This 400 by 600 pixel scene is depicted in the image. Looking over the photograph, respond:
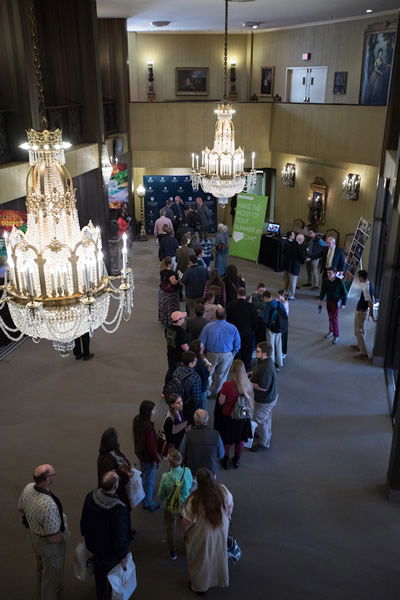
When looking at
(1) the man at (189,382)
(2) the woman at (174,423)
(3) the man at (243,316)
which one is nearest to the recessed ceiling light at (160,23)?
(3) the man at (243,316)

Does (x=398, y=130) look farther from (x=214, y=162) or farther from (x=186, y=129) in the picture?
(x=186, y=129)

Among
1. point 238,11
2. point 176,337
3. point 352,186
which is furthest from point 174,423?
point 238,11

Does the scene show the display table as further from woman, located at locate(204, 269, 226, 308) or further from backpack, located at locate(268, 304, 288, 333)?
backpack, located at locate(268, 304, 288, 333)

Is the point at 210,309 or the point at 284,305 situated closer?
the point at 210,309

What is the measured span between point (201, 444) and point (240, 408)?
97 cm

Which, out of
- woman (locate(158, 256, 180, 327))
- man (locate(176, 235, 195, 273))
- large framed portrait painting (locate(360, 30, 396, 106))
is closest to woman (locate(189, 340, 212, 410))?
woman (locate(158, 256, 180, 327))

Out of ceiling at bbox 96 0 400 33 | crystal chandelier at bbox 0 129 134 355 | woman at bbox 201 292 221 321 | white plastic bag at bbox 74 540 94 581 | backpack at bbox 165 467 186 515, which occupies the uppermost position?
ceiling at bbox 96 0 400 33

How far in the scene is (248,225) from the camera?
47.1ft

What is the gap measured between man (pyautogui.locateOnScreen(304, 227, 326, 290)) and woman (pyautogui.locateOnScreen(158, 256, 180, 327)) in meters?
4.27

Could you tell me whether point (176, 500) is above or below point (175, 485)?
below

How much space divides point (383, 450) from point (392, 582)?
82.8 inches

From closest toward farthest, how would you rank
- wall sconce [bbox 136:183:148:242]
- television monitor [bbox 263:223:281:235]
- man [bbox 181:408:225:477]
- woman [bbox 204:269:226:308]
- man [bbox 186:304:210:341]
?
man [bbox 181:408:225:477], man [bbox 186:304:210:341], woman [bbox 204:269:226:308], television monitor [bbox 263:223:281:235], wall sconce [bbox 136:183:148:242]

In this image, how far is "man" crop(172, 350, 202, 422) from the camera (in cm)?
600

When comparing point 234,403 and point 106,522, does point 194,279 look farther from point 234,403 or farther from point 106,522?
point 106,522
